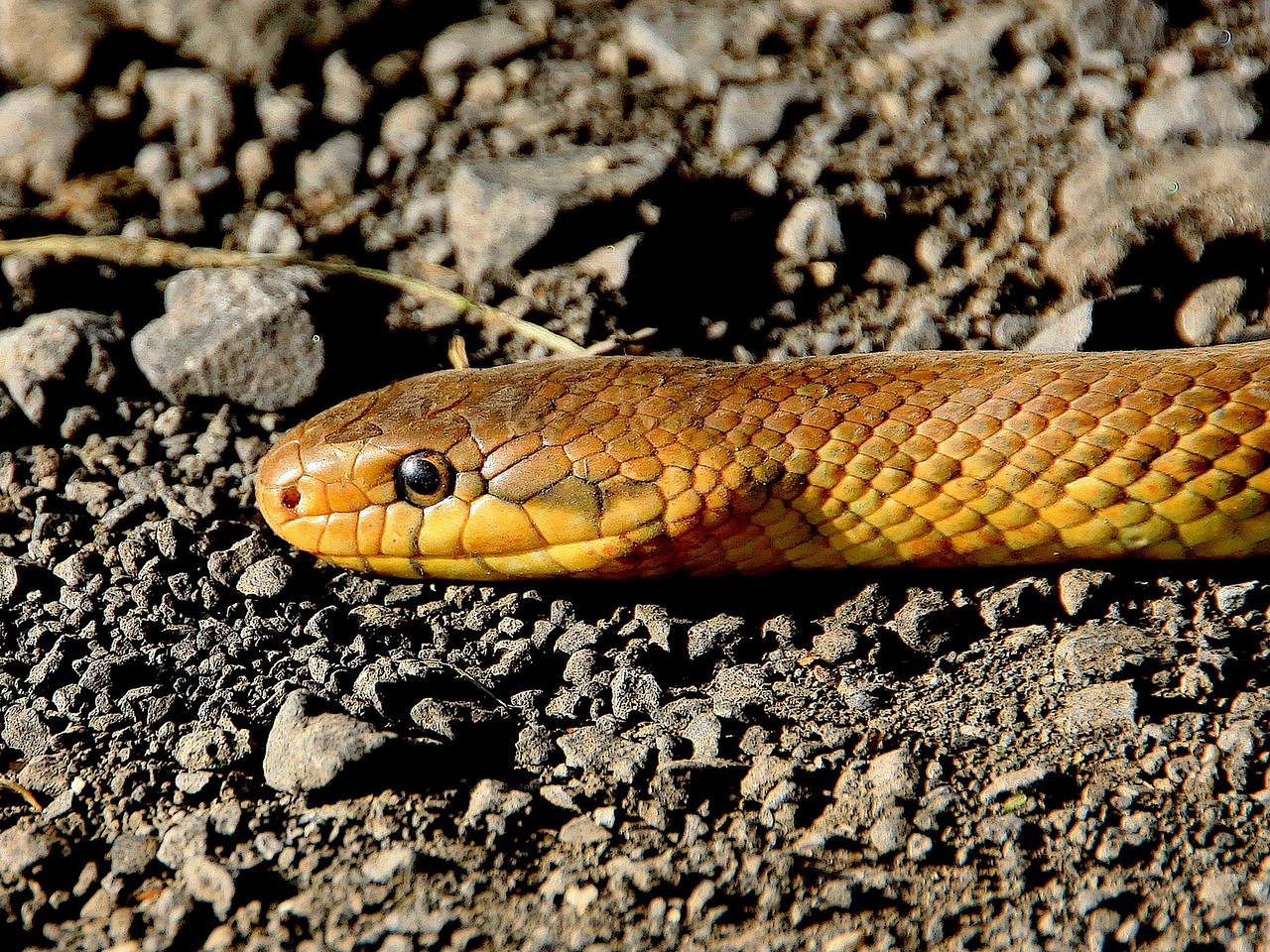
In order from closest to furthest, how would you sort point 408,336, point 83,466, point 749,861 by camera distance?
point 749,861, point 83,466, point 408,336

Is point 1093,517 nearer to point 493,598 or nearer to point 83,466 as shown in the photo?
point 493,598

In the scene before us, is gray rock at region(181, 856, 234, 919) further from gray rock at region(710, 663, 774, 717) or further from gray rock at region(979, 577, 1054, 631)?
gray rock at region(979, 577, 1054, 631)

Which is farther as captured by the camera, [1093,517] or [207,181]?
[207,181]

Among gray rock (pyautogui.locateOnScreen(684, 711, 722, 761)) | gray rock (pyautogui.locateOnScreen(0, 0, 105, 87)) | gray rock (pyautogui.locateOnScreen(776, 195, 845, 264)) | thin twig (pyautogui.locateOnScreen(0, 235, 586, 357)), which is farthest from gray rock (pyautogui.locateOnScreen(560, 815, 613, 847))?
gray rock (pyautogui.locateOnScreen(0, 0, 105, 87))

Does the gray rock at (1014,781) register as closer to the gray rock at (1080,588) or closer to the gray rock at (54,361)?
the gray rock at (1080,588)

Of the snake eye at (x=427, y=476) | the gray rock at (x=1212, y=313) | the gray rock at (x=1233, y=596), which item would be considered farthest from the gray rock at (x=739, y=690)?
the gray rock at (x=1212, y=313)

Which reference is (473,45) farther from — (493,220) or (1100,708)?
(1100,708)

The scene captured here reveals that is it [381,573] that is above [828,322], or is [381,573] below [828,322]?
below

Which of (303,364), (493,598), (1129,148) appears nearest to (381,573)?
(493,598)

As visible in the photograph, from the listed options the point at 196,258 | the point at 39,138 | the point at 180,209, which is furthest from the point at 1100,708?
the point at 39,138
